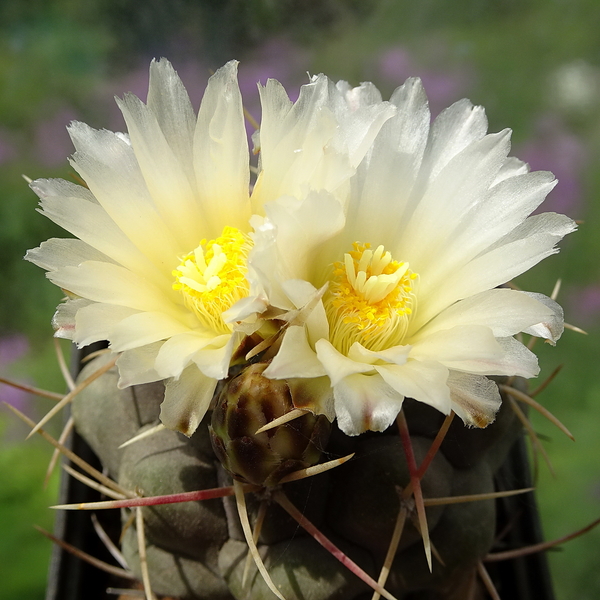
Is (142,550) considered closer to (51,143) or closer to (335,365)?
(335,365)

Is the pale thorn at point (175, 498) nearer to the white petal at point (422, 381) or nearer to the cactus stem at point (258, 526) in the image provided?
the cactus stem at point (258, 526)

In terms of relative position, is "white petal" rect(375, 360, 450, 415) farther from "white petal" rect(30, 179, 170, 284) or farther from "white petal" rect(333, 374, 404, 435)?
"white petal" rect(30, 179, 170, 284)

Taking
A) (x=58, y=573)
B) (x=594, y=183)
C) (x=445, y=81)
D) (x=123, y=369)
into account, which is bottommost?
(x=58, y=573)

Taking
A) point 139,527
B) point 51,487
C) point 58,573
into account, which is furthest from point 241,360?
point 51,487

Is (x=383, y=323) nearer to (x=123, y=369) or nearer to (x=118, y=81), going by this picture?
(x=123, y=369)

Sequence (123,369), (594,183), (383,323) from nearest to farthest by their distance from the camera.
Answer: (123,369) → (383,323) → (594,183)

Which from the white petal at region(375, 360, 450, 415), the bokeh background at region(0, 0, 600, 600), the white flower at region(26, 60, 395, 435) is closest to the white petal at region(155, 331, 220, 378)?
the white flower at region(26, 60, 395, 435)
